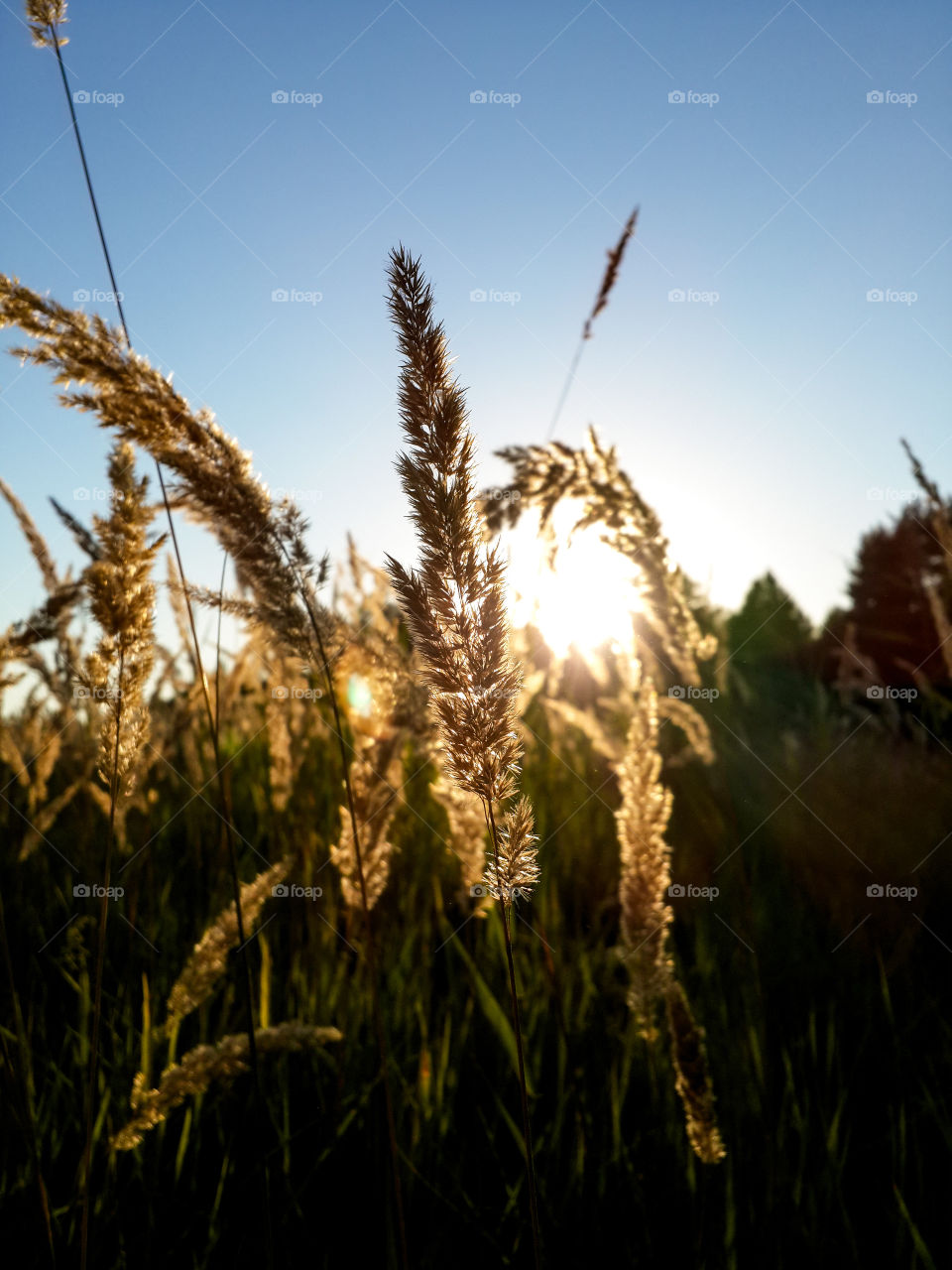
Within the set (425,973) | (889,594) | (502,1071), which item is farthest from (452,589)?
(889,594)

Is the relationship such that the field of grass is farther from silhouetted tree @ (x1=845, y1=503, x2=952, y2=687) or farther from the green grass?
silhouetted tree @ (x1=845, y1=503, x2=952, y2=687)

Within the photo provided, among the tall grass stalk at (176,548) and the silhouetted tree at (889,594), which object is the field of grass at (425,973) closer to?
the tall grass stalk at (176,548)

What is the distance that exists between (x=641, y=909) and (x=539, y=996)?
0.92 meters

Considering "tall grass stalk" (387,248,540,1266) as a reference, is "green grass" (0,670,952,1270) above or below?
below

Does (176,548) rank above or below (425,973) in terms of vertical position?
above

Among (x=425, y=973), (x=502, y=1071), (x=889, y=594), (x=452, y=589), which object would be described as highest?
(x=889, y=594)

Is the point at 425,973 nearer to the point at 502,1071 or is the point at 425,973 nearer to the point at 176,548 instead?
the point at 502,1071

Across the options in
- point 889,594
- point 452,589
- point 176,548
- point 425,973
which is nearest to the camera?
point 452,589

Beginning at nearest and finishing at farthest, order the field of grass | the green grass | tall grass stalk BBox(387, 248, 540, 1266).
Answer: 1. tall grass stalk BBox(387, 248, 540, 1266)
2. the field of grass
3. the green grass

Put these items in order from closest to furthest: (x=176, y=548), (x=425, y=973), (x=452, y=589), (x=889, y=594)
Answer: (x=452, y=589)
(x=176, y=548)
(x=425, y=973)
(x=889, y=594)

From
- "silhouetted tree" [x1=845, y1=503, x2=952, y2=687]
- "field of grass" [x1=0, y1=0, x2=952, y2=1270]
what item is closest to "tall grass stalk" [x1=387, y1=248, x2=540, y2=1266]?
"field of grass" [x1=0, y1=0, x2=952, y2=1270]

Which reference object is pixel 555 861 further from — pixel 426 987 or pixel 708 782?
pixel 708 782

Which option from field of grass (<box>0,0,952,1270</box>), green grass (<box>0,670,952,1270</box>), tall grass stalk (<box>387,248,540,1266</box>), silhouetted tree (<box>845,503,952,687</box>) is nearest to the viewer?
tall grass stalk (<box>387,248,540,1266</box>)

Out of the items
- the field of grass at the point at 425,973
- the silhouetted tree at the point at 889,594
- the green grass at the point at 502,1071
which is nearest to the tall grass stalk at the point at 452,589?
the field of grass at the point at 425,973
